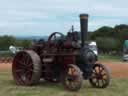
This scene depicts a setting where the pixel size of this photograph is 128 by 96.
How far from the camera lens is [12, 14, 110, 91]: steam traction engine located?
14266 mm

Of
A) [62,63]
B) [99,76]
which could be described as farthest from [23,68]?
[99,76]

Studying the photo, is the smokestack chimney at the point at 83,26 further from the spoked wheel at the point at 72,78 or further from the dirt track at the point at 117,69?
the dirt track at the point at 117,69

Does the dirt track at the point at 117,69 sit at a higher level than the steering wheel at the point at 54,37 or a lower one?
lower

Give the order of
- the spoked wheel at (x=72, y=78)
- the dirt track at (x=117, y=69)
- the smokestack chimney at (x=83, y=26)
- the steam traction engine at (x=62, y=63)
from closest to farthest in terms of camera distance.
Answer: the spoked wheel at (x=72, y=78), the steam traction engine at (x=62, y=63), the smokestack chimney at (x=83, y=26), the dirt track at (x=117, y=69)

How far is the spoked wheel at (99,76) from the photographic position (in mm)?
14625

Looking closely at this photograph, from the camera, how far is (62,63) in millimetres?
14891

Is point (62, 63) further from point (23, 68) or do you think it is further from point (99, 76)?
point (23, 68)

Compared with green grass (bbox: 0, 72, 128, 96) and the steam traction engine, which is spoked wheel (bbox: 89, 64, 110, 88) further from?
green grass (bbox: 0, 72, 128, 96)

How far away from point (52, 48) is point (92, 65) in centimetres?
165

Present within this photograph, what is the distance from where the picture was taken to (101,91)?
13.6 metres

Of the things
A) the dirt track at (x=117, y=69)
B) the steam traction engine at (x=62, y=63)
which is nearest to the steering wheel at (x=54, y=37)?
the steam traction engine at (x=62, y=63)

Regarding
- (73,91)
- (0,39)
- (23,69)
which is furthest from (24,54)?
(0,39)

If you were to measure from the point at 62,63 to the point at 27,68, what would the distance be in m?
1.47

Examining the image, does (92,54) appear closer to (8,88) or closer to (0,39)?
(8,88)
